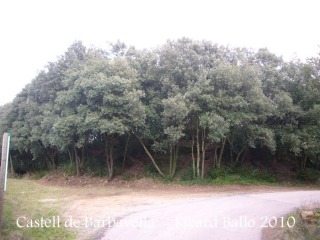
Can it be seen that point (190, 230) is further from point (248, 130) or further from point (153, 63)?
point (153, 63)

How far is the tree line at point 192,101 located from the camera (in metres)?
16.3

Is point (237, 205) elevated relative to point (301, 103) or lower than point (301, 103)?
lower

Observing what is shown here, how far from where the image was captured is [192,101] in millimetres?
16641

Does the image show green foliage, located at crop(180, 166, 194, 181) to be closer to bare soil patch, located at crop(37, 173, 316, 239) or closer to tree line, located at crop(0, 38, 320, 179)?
tree line, located at crop(0, 38, 320, 179)

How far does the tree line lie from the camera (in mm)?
16281

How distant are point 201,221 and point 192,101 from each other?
9.48 metres

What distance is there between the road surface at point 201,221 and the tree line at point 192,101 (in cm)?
568

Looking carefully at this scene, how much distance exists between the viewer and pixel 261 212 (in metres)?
9.40

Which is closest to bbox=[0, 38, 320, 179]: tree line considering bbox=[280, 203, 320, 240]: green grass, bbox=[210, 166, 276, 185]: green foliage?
bbox=[210, 166, 276, 185]: green foliage

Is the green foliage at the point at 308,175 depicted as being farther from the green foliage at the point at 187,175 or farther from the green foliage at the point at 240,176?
the green foliage at the point at 187,175

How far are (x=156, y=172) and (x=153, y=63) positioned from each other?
8.07 m

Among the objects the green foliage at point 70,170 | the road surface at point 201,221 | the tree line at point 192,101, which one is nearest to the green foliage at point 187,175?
the tree line at point 192,101

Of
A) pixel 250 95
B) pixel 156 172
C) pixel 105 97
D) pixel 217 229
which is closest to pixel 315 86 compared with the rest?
pixel 250 95

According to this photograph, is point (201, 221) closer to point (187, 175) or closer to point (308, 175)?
point (187, 175)
